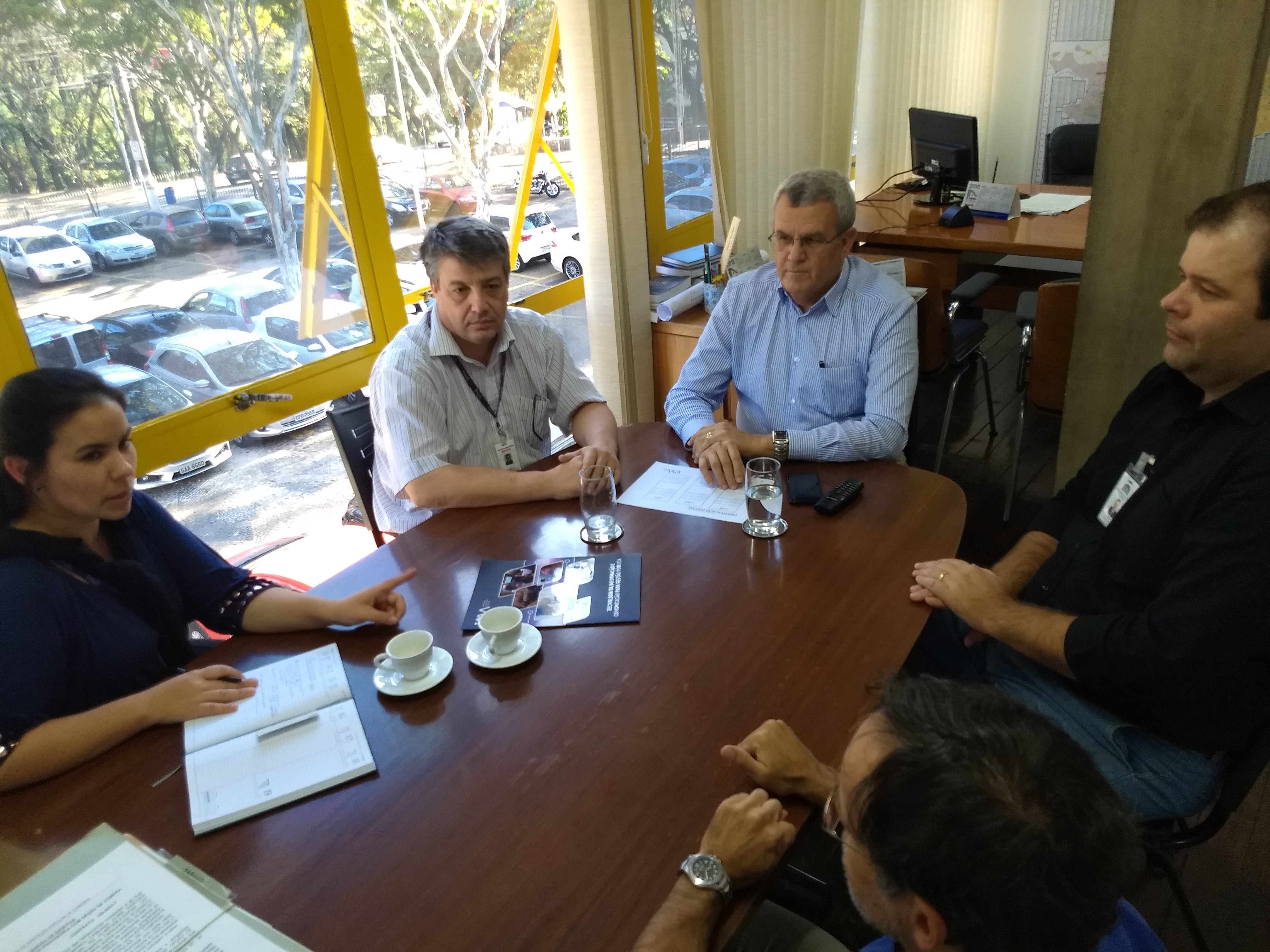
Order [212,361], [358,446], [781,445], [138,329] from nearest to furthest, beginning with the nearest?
[781,445]
[358,446]
[138,329]
[212,361]

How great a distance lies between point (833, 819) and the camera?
3.27ft

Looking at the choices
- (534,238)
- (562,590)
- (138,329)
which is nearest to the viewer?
(562,590)

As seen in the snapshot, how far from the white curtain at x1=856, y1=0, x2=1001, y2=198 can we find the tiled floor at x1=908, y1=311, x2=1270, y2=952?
132 cm

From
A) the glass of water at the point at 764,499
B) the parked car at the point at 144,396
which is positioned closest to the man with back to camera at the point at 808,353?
the glass of water at the point at 764,499

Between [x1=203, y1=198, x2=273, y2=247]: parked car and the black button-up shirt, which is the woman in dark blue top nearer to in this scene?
[x1=203, y1=198, x2=273, y2=247]: parked car

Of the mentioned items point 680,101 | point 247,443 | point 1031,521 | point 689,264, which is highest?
point 680,101

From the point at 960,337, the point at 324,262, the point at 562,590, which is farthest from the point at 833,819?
the point at 960,337

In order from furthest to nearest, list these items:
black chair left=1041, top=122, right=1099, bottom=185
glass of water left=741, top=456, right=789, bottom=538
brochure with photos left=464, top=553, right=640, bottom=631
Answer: black chair left=1041, top=122, right=1099, bottom=185, glass of water left=741, top=456, right=789, bottom=538, brochure with photos left=464, top=553, right=640, bottom=631

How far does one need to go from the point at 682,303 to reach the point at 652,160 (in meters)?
0.69

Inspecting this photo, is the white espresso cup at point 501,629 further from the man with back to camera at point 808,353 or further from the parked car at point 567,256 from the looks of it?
the parked car at point 567,256

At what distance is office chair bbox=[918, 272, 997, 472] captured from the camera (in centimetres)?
326

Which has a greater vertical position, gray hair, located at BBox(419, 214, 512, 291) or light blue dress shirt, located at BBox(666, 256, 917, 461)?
gray hair, located at BBox(419, 214, 512, 291)

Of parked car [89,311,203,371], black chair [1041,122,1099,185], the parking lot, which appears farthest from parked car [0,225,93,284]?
black chair [1041,122,1099,185]

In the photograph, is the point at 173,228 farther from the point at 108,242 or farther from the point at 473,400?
the point at 473,400
